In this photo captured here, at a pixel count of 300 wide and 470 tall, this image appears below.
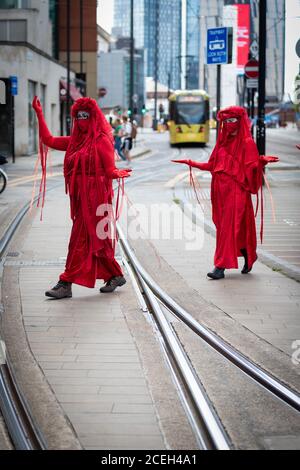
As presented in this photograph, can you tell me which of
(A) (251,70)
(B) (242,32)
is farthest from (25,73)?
(B) (242,32)

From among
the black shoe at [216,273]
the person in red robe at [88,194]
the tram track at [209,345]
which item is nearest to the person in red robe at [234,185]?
the black shoe at [216,273]

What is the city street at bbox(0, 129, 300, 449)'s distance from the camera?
14.5 ft

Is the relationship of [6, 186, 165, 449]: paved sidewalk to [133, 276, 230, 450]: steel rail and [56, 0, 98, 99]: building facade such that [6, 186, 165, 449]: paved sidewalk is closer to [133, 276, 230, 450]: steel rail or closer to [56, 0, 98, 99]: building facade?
[133, 276, 230, 450]: steel rail

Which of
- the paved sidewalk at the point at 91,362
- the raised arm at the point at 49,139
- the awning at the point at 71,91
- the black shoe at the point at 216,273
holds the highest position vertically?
the awning at the point at 71,91

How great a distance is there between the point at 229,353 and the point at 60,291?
2.37m

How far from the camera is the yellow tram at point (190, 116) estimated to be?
4569 centimetres

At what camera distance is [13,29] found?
41.2 metres

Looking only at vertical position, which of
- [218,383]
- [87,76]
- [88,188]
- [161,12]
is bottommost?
[218,383]

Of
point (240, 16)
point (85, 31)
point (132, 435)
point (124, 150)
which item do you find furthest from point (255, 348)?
point (240, 16)

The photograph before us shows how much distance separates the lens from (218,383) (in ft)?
17.2

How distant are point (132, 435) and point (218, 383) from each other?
3.53 feet

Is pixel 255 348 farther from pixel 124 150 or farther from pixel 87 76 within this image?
pixel 87 76

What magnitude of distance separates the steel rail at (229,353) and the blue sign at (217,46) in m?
20.7

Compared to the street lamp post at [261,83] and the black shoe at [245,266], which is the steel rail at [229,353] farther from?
the street lamp post at [261,83]
